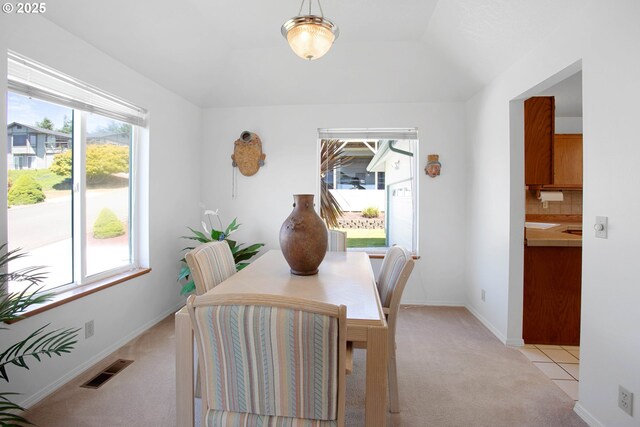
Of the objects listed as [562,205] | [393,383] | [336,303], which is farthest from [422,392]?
[562,205]

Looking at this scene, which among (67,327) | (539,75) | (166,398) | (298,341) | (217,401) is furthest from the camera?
(539,75)

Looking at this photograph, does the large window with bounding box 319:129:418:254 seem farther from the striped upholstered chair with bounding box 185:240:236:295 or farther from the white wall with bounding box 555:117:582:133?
the white wall with bounding box 555:117:582:133

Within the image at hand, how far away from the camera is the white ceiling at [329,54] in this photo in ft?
7.68

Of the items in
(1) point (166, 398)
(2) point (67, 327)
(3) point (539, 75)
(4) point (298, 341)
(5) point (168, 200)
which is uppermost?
(3) point (539, 75)

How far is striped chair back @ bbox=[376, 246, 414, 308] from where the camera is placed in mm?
1802

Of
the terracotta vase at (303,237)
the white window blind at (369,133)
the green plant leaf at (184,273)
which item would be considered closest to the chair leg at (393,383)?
the terracotta vase at (303,237)

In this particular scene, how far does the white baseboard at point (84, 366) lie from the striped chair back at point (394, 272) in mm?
2075

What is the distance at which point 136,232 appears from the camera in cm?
Answer: 308

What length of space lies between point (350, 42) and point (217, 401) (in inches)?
127

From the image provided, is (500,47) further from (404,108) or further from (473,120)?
(404,108)

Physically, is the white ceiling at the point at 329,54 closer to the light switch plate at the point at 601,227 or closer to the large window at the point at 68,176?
the large window at the point at 68,176

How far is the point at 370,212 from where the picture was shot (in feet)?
14.0

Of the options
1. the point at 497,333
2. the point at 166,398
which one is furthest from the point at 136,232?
the point at 497,333

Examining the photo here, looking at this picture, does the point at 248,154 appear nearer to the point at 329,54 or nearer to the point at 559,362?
the point at 329,54
